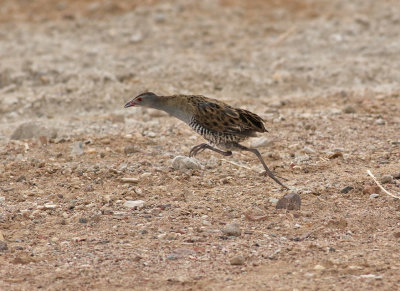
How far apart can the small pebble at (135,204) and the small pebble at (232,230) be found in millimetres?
1027

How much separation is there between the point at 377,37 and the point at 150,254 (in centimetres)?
1018

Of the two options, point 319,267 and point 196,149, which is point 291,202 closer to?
point 319,267

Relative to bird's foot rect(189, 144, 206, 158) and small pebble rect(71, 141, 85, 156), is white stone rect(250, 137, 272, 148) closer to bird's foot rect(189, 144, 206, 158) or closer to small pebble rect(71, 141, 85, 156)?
bird's foot rect(189, 144, 206, 158)

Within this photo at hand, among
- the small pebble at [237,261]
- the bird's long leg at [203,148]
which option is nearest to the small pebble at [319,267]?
the small pebble at [237,261]

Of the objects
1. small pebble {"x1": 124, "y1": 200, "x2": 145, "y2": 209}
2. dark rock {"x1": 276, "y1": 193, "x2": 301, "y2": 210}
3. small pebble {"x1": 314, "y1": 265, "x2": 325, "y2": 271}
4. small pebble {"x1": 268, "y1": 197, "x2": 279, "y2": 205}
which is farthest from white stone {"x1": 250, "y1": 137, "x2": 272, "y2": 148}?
small pebble {"x1": 314, "y1": 265, "x2": 325, "y2": 271}

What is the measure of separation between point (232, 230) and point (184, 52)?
26.5 feet

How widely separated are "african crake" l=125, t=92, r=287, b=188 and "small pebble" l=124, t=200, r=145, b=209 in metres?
1.17

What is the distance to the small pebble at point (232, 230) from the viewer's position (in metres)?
6.14

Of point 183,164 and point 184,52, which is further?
point 184,52

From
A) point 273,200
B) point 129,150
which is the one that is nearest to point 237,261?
point 273,200

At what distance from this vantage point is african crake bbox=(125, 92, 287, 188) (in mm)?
7527

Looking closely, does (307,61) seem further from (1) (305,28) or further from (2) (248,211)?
(2) (248,211)

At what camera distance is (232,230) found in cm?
615

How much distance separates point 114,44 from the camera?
14.6m
